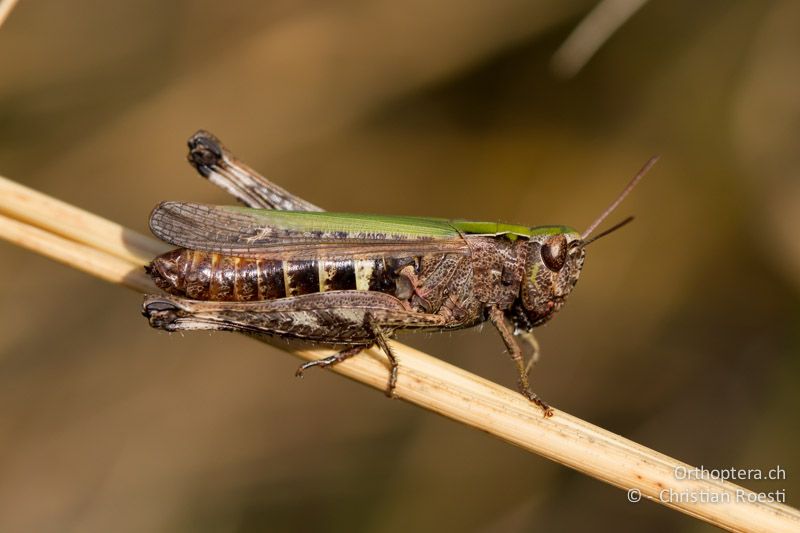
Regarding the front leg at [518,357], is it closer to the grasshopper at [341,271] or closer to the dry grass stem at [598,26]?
the grasshopper at [341,271]

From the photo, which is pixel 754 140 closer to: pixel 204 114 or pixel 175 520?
pixel 204 114

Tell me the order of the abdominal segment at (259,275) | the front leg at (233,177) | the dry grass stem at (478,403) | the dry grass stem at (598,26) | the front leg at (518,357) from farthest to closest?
the dry grass stem at (598,26)
the front leg at (233,177)
the abdominal segment at (259,275)
the front leg at (518,357)
the dry grass stem at (478,403)

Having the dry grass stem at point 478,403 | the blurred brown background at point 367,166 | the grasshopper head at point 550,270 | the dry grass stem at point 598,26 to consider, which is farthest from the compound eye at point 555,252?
the blurred brown background at point 367,166

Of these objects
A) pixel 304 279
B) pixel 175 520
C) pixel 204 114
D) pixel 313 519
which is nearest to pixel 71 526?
pixel 175 520

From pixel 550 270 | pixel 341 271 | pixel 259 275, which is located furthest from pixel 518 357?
pixel 259 275

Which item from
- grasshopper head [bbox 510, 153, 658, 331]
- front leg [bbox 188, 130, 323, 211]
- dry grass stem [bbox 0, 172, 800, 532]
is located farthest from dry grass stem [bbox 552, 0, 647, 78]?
dry grass stem [bbox 0, 172, 800, 532]
